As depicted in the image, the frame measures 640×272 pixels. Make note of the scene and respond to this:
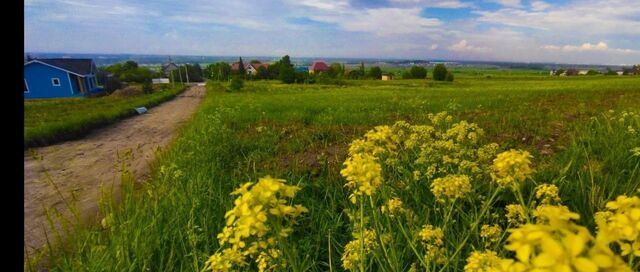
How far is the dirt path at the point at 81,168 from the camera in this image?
5256mm

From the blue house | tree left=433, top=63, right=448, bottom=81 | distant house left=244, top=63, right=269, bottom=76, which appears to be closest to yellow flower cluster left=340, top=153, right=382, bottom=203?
the blue house

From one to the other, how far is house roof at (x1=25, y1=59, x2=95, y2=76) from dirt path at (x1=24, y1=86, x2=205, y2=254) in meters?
35.3

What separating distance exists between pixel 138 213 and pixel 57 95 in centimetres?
4860

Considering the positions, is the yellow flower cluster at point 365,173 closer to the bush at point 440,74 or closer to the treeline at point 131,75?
the treeline at point 131,75

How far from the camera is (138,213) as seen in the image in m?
3.59

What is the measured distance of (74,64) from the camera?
45.2 m

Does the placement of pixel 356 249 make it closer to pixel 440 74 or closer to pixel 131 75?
pixel 131 75

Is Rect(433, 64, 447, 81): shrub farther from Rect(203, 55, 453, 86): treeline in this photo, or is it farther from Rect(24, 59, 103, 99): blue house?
Rect(24, 59, 103, 99): blue house

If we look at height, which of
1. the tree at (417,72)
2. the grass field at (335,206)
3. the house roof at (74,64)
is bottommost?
the grass field at (335,206)

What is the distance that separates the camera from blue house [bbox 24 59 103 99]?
41594mm

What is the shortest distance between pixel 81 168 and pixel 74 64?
45.2 metres

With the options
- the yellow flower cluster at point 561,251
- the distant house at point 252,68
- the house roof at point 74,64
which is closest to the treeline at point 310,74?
the distant house at point 252,68

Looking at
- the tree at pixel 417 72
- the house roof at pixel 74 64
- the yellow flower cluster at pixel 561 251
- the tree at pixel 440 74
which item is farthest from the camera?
the tree at pixel 417 72
